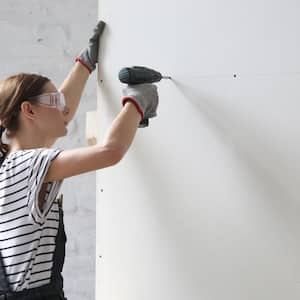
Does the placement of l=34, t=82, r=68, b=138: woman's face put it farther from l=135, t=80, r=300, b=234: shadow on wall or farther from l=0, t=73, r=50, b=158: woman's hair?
l=135, t=80, r=300, b=234: shadow on wall

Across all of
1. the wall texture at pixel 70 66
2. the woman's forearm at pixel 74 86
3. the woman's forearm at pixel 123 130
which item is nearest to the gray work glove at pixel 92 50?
the woman's forearm at pixel 74 86

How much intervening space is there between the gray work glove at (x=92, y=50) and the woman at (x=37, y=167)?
167 millimetres

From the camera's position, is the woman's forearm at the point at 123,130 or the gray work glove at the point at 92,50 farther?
the gray work glove at the point at 92,50

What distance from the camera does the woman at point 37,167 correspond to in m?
0.99

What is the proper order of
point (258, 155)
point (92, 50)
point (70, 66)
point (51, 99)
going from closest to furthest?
point (258, 155), point (51, 99), point (92, 50), point (70, 66)

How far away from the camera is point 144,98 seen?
1.02 meters

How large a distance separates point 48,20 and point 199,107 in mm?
869

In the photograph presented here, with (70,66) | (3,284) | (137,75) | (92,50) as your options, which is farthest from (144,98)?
(70,66)

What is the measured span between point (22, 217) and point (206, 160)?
1.13 feet

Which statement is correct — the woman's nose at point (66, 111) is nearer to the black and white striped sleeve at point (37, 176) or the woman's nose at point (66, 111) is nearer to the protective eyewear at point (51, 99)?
the protective eyewear at point (51, 99)

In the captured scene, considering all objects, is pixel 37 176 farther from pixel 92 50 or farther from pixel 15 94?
pixel 92 50

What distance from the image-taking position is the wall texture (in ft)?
5.71

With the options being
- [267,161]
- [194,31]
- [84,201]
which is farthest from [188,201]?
[84,201]

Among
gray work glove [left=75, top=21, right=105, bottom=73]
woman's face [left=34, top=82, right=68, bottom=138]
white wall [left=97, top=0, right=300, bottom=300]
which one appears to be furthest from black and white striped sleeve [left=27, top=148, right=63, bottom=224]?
gray work glove [left=75, top=21, right=105, bottom=73]
